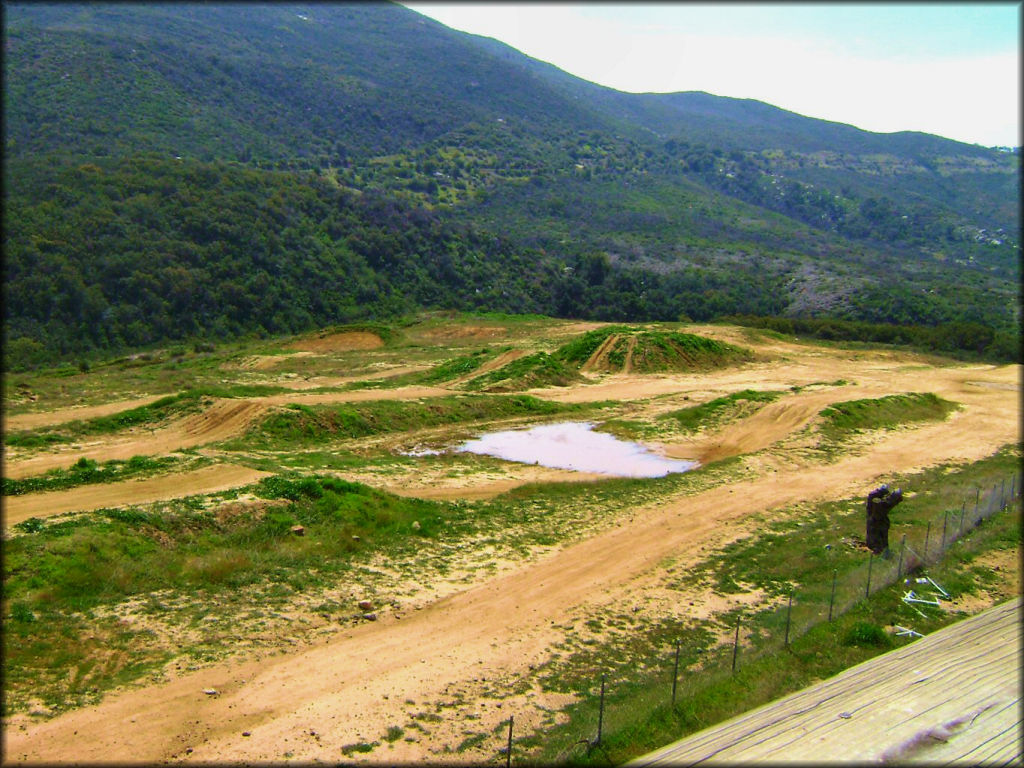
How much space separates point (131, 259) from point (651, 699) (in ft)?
162

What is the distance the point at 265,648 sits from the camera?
11.4m

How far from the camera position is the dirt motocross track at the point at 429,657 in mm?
8867

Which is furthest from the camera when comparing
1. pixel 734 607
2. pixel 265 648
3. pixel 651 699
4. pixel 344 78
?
pixel 344 78

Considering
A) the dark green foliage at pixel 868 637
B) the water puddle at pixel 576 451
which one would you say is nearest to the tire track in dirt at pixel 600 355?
the water puddle at pixel 576 451

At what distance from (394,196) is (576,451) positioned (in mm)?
70495

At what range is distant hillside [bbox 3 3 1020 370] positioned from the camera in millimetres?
52625

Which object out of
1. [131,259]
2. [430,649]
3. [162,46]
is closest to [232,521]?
[430,649]

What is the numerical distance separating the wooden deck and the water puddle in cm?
1450

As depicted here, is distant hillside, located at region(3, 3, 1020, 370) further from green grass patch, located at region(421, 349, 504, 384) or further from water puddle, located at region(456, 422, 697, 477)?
water puddle, located at region(456, 422, 697, 477)

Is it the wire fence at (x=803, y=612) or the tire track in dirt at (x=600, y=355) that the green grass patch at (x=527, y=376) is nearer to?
the tire track in dirt at (x=600, y=355)

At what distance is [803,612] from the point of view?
524 inches

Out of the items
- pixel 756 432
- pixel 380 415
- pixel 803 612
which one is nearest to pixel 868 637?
pixel 803 612

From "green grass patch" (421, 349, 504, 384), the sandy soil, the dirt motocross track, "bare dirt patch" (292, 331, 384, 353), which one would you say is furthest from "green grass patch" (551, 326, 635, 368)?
the dirt motocross track

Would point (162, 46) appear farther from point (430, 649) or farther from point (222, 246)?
point (430, 649)
